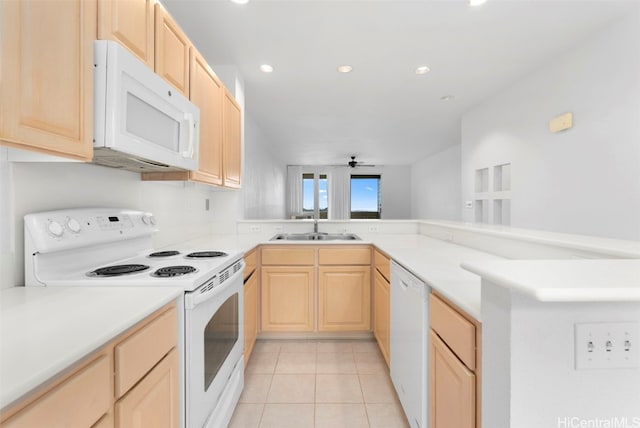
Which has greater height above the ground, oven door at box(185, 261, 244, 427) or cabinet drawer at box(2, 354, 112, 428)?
cabinet drawer at box(2, 354, 112, 428)

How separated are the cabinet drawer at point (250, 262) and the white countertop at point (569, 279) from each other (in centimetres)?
161

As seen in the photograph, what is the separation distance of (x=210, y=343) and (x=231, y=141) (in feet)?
5.66

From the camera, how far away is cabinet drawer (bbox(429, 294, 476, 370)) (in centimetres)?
91

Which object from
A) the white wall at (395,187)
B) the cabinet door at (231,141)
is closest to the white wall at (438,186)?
the white wall at (395,187)

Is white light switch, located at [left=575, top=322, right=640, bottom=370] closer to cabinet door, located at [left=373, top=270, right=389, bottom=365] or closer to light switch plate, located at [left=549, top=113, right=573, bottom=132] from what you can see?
cabinet door, located at [left=373, top=270, right=389, bottom=365]

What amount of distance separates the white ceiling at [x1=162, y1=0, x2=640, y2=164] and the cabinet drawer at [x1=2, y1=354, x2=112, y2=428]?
207cm

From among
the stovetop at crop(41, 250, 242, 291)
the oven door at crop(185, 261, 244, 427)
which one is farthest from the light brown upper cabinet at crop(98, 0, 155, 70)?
the oven door at crop(185, 261, 244, 427)

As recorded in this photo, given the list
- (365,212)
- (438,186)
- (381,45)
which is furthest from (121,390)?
(365,212)

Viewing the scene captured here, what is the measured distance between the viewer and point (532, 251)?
1.49 meters

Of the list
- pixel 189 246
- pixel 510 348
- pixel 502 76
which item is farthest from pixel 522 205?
pixel 189 246

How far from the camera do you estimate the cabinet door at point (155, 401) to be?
784 mm

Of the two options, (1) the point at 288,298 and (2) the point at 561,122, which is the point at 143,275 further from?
(2) the point at 561,122

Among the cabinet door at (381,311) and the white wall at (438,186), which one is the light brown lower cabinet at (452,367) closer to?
the cabinet door at (381,311)

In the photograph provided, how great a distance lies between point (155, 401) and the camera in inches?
36.1
